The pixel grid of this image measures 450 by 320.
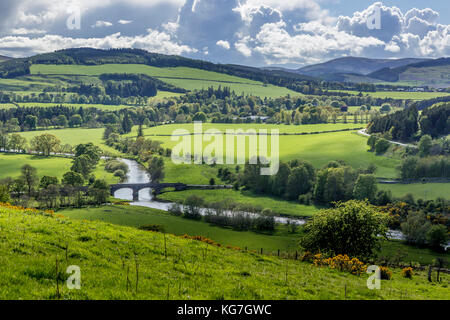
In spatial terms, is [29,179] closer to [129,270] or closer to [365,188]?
[365,188]

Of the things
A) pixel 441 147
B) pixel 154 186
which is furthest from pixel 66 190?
pixel 441 147

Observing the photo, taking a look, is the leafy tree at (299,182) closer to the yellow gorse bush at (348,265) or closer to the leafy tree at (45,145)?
the yellow gorse bush at (348,265)

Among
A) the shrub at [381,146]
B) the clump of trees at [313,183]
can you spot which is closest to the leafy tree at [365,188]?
the clump of trees at [313,183]

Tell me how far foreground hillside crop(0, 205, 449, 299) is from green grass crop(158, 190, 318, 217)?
98.4 m

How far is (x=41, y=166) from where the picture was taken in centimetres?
16100

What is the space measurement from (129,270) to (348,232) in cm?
3556

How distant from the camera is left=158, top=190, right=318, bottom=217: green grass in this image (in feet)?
408

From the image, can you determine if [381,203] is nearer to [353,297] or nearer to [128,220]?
[128,220]

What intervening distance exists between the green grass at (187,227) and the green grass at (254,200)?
66.2 ft

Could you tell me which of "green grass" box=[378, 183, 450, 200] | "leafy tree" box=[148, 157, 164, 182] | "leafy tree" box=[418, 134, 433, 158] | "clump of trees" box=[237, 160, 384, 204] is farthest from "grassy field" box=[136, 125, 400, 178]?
"leafy tree" box=[148, 157, 164, 182]

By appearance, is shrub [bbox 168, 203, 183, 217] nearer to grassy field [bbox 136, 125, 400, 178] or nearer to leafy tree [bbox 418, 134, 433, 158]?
grassy field [bbox 136, 125, 400, 178]

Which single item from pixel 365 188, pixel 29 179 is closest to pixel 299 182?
pixel 365 188

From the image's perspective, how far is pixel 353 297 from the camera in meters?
18.9

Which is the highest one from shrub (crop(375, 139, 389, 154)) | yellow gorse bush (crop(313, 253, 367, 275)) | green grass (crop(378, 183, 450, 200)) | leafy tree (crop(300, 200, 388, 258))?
shrub (crop(375, 139, 389, 154))
